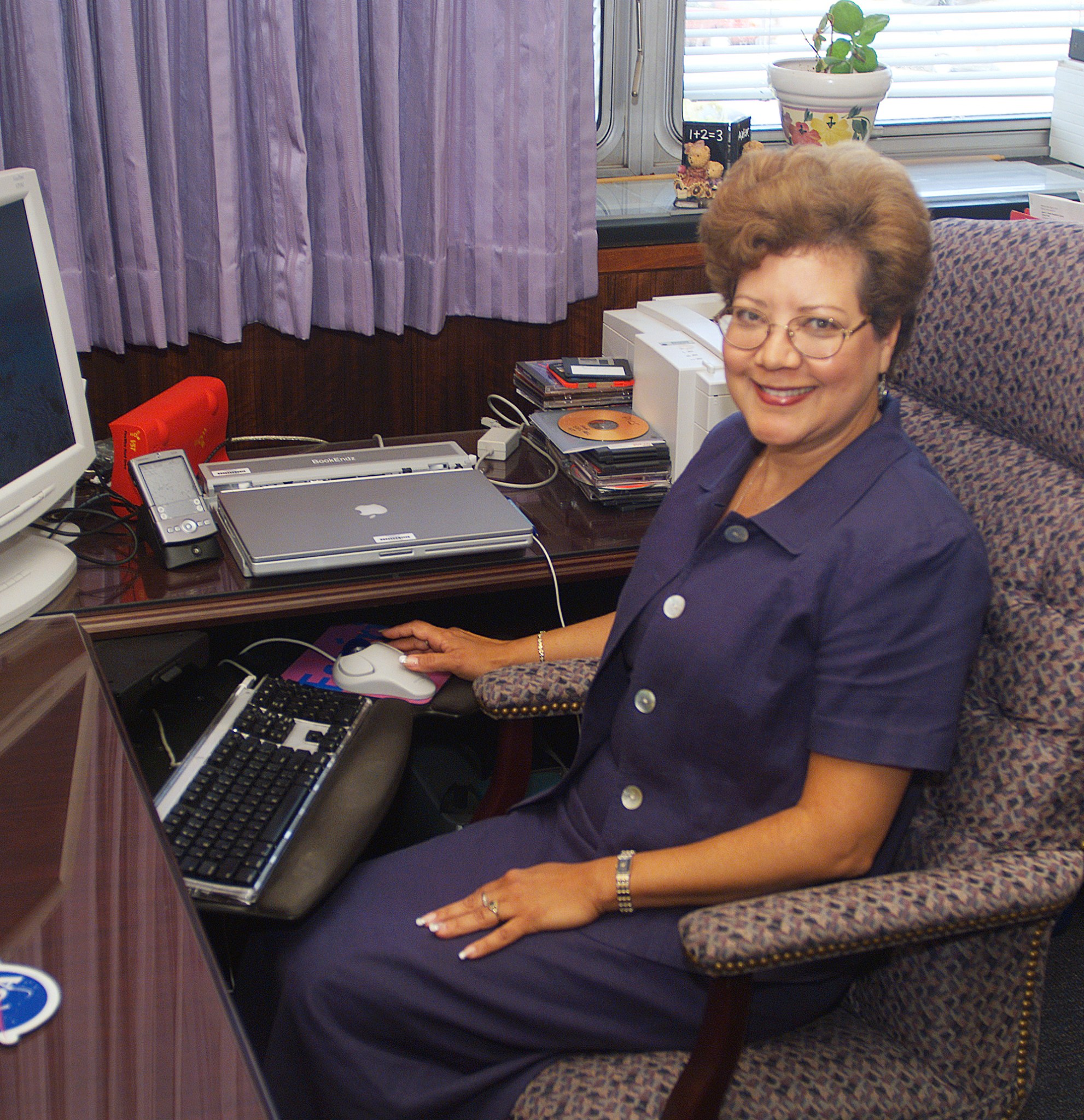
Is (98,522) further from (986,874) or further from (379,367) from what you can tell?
(986,874)

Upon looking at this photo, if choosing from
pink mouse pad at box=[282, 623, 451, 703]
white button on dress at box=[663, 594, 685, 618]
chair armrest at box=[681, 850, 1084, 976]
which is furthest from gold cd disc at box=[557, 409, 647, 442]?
chair armrest at box=[681, 850, 1084, 976]

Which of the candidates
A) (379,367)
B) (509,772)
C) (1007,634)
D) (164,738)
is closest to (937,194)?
(379,367)

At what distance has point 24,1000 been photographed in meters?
0.86

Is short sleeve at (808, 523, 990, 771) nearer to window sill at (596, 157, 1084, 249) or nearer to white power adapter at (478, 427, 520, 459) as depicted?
white power adapter at (478, 427, 520, 459)

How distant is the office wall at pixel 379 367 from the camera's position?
1986 millimetres

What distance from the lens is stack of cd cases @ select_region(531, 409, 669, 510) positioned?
171 cm

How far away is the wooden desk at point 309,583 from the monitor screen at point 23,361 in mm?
177

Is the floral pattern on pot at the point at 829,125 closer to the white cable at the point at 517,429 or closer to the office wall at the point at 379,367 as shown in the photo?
the office wall at the point at 379,367

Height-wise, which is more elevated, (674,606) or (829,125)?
(829,125)

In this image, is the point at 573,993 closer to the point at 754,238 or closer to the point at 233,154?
the point at 754,238

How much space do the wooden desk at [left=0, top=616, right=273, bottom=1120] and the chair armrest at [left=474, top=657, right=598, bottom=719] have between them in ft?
1.44

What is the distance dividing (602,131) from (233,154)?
903mm

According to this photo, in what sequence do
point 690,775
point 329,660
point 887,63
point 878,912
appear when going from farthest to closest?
point 887,63
point 329,660
point 690,775
point 878,912

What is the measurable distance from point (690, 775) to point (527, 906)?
0.22 metres
